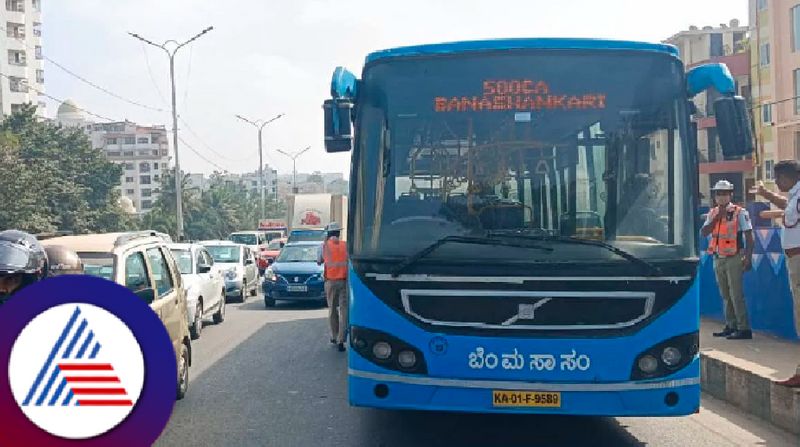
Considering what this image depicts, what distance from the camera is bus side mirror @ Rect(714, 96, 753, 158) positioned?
18.4 feet

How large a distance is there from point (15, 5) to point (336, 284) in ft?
255

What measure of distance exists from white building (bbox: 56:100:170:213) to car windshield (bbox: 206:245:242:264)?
118 metres

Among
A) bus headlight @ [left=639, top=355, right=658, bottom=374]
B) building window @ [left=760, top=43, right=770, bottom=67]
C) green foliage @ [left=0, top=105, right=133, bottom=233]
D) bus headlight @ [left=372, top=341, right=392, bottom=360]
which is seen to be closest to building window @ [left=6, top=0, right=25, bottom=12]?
green foliage @ [left=0, top=105, right=133, bottom=233]

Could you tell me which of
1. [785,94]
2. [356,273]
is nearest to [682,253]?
[356,273]

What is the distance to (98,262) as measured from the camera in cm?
698

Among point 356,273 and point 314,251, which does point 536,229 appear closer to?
point 356,273

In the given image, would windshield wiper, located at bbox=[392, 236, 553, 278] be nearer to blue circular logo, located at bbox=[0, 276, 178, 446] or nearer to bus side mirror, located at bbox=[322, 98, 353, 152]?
bus side mirror, located at bbox=[322, 98, 353, 152]

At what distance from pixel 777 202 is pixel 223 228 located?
261ft

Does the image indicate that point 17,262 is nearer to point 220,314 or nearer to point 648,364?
point 648,364

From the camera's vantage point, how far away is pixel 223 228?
84438 millimetres

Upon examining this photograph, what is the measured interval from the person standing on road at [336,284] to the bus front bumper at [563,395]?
602 centimetres

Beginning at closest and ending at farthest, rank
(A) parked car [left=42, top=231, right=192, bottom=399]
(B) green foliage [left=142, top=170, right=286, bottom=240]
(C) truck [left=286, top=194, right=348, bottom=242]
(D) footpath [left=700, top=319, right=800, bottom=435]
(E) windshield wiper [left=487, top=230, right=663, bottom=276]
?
(E) windshield wiper [left=487, top=230, right=663, bottom=276], (D) footpath [left=700, top=319, right=800, bottom=435], (A) parked car [left=42, top=231, right=192, bottom=399], (C) truck [left=286, top=194, right=348, bottom=242], (B) green foliage [left=142, top=170, right=286, bottom=240]

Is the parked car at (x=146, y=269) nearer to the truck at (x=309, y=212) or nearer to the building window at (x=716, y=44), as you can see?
the truck at (x=309, y=212)

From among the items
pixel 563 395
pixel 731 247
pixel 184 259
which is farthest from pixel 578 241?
pixel 184 259
